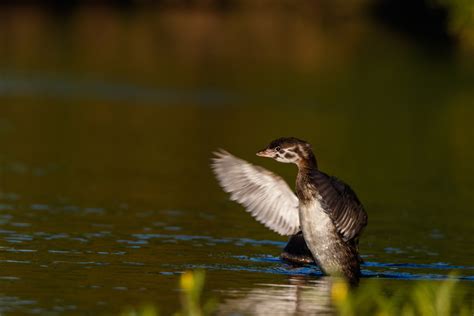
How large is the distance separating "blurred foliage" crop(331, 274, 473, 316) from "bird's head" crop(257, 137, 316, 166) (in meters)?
1.27

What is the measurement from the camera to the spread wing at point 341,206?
13.8 meters

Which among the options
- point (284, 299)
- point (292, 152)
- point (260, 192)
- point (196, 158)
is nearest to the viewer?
point (284, 299)

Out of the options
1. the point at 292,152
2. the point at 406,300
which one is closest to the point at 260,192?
the point at 292,152

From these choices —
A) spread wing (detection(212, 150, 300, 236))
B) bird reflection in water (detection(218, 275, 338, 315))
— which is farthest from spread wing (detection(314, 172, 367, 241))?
spread wing (detection(212, 150, 300, 236))

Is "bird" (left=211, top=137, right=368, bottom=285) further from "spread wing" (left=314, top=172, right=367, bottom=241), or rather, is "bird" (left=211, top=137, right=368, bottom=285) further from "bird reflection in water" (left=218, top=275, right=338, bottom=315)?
"bird reflection in water" (left=218, top=275, right=338, bottom=315)

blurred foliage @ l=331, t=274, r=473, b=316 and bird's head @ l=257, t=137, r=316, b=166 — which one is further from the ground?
bird's head @ l=257, t=137, r=316, b=166

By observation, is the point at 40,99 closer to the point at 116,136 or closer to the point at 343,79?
the point at 116,136

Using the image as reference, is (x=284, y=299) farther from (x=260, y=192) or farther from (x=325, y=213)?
(x=260, y=192)

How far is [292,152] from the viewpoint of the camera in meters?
14.2

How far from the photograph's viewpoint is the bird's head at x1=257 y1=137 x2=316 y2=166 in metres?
14.2

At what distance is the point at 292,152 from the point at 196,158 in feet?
40.4

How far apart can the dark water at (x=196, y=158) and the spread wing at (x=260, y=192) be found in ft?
1.34

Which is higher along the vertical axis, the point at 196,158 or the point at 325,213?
the point at 196,158

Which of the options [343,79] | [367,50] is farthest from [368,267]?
[367,50]
